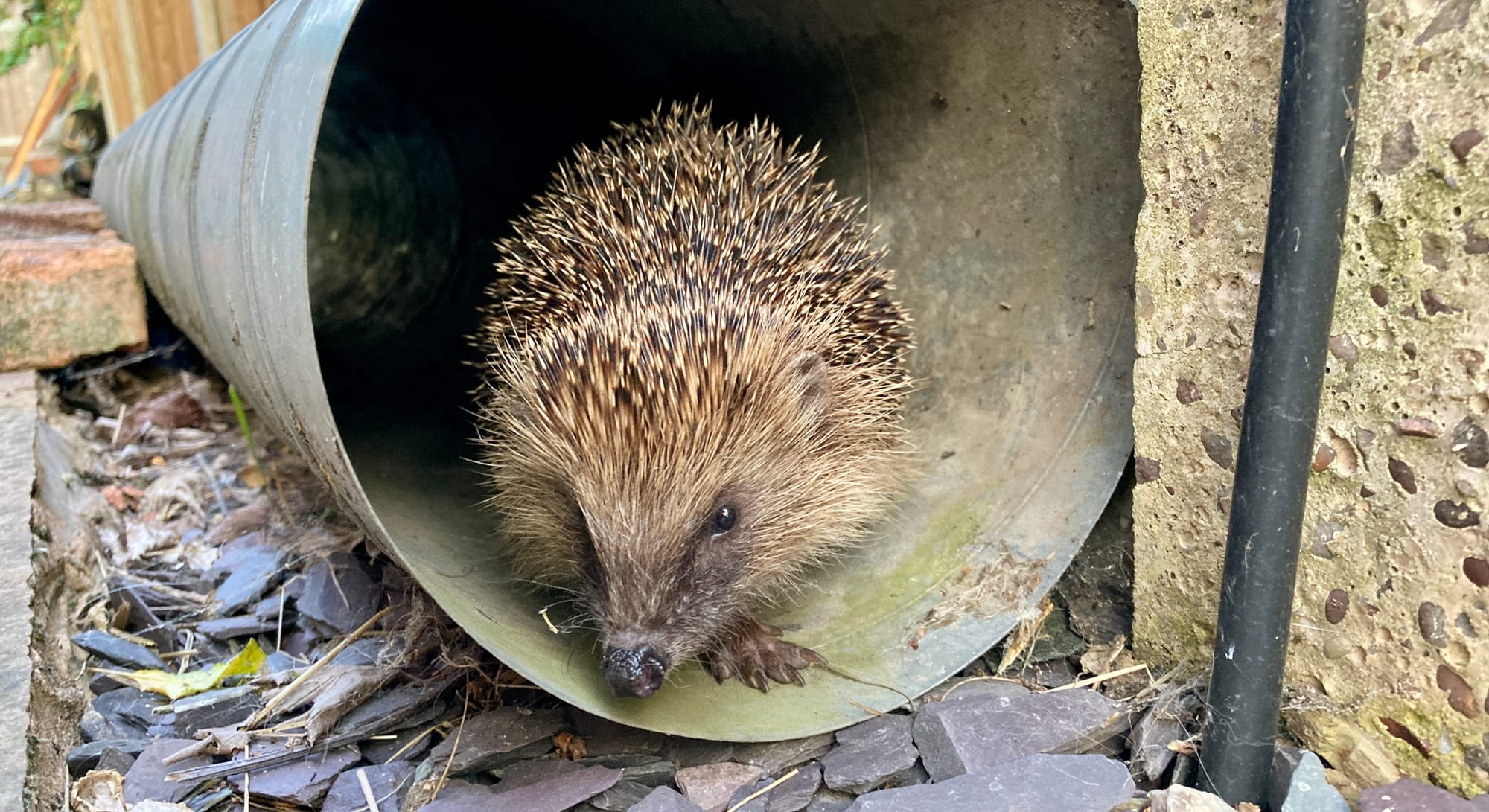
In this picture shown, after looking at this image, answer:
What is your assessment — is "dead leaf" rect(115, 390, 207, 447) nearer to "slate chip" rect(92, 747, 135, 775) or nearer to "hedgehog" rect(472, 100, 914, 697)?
"hedgehog" rect(472, 100, 914, 697)

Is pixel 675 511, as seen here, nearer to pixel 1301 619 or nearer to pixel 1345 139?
pixel 1301 619

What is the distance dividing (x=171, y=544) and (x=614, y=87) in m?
3.06

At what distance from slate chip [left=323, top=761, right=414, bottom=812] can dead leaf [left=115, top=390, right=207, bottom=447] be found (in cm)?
355

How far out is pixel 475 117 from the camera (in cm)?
596

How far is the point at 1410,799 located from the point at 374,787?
255 cm

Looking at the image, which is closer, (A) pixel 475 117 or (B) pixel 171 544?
(B) pixel 171 544

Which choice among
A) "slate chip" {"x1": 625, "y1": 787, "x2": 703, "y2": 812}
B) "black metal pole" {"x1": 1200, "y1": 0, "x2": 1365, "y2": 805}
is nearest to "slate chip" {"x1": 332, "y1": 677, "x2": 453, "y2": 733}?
"slate chip" {"x1": 625, "y1": 787, "x2": 703, "y2": 812}

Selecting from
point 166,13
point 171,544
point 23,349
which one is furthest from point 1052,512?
point 166,13

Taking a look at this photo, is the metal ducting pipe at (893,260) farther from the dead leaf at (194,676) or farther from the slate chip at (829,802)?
the dead leaf at (194,676)

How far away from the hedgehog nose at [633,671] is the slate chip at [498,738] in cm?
Result: 43

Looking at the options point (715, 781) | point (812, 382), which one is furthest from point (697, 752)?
point (812, 382)

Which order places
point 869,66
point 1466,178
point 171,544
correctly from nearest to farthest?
point 1466,178, point 869,66, point 171,544

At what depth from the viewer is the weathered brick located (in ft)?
17.3

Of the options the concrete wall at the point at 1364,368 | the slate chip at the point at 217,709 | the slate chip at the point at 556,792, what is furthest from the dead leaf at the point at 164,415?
the concrete wall at the point at 1364,368
